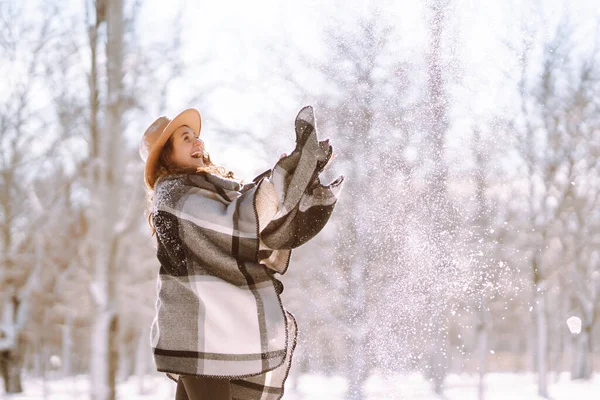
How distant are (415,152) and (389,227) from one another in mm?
1051

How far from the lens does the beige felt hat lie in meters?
1.62

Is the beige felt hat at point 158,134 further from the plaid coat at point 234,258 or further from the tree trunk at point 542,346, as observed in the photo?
the tree trunk at point 542,346

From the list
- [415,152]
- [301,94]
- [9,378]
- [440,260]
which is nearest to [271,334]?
[440,260]

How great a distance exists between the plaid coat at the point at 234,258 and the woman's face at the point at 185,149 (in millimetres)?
79

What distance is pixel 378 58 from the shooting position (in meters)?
6.96

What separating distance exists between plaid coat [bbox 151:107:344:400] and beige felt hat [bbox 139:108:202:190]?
0.10 m

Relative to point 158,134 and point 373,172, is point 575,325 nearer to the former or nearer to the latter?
point 373,172

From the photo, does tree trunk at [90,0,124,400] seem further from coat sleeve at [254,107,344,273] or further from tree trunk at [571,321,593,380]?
tree trunk at [571,321,593,380]

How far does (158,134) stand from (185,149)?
107 mm

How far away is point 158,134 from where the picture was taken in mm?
1716

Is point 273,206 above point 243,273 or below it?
above

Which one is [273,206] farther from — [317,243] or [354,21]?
[317,243]

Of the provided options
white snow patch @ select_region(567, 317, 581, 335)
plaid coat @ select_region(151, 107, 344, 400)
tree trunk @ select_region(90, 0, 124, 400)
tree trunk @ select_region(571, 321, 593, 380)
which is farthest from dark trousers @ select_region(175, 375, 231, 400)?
white snow patch @ select_region(567, 317, 581, 335)

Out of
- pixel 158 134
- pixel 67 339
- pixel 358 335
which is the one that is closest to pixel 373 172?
pixel 358 335
